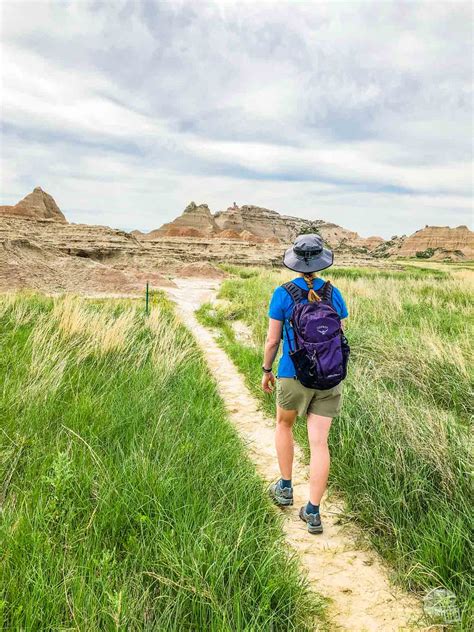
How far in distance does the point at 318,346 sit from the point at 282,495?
1441 millimetres

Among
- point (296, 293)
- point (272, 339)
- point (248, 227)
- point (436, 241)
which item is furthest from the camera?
point (248, 227)

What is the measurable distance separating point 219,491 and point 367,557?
44.5 inches

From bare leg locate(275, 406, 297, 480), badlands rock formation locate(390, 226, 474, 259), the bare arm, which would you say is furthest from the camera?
badlands rock formation locate(390, 226, 474, 259)

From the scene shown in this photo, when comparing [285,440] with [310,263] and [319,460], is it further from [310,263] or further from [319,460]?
[310,263]

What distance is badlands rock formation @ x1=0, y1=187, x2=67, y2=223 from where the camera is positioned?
79875 millimetres

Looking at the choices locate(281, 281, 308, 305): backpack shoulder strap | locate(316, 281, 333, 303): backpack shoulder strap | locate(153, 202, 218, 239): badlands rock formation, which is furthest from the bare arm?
locate(153, 202, 218, 239): badlands rock formation

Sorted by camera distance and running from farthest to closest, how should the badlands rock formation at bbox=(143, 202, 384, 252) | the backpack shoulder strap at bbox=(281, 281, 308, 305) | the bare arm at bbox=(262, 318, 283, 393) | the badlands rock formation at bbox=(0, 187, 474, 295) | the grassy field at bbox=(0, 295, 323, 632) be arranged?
the badlands rock formation at bbox=(143, 202, 384, 252) → the badlands rock formation at bbox=(0, 187, 474, 295) → the bare arm at bbox=(262, 318, 283, 393) → the backpack shoulder strap at bbox=(281, 281, 308, 305) → the grassy field at bbox=(0, 295, 323, 632)

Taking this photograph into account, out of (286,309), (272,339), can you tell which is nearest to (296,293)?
(286,309)

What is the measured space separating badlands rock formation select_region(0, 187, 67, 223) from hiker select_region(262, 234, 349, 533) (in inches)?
3375

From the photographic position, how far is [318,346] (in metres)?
2.64

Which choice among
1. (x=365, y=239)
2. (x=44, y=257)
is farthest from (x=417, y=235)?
(x=44, y=257)

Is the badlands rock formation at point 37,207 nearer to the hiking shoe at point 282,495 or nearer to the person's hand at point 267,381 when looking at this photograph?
the person's hand at point 267,381

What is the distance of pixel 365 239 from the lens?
558 ft

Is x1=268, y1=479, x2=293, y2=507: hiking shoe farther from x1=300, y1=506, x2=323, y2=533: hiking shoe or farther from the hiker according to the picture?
x1=300, y1=506, x2=323, y2=533: hiking shoe
